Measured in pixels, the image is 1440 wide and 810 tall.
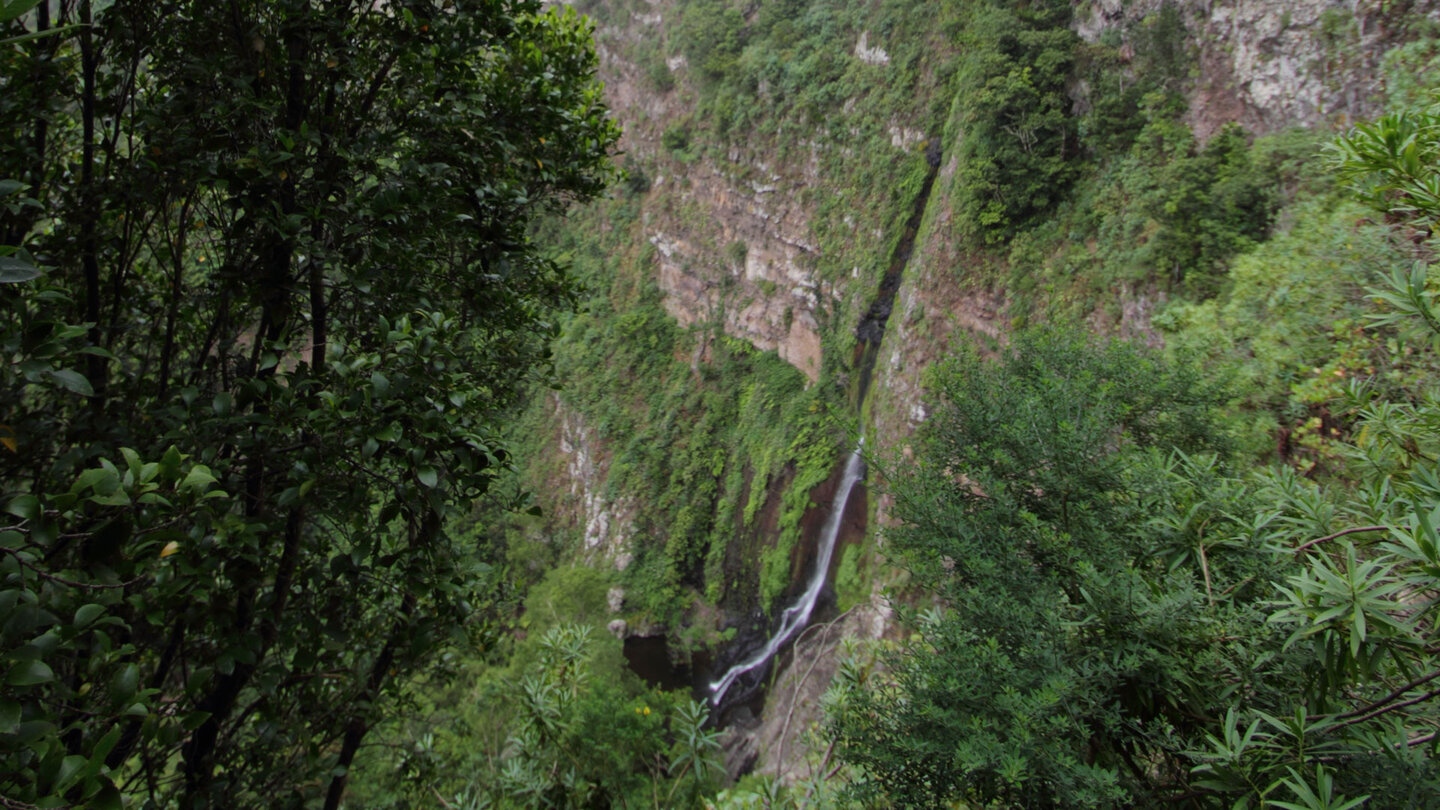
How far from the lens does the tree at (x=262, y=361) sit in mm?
1547

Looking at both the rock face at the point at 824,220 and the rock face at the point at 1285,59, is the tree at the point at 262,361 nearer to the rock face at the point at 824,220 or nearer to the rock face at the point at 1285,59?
the rock face at the point at 824,220

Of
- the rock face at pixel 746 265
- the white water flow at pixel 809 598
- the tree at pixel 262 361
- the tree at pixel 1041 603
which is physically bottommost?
the white water flow at pixel 809 598

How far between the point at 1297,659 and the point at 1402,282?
53.1 inches

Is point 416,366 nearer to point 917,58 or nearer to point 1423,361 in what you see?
point 1423,361

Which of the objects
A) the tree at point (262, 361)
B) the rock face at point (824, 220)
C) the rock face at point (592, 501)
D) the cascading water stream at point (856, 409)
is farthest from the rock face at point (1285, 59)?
the rock face at point (592, 501)

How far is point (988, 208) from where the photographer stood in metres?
11.1

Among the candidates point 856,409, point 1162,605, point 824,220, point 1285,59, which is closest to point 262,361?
point 1162,605

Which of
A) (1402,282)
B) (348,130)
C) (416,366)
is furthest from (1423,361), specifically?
(348,130)

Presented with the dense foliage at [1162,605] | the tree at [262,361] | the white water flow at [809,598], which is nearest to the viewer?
the tree at [262,361]

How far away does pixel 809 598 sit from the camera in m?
12.9

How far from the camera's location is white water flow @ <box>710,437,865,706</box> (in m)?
12.9

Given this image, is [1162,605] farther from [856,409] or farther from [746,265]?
[746,265]

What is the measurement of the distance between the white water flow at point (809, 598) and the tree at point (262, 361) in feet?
36.5

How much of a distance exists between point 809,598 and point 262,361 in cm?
1228
